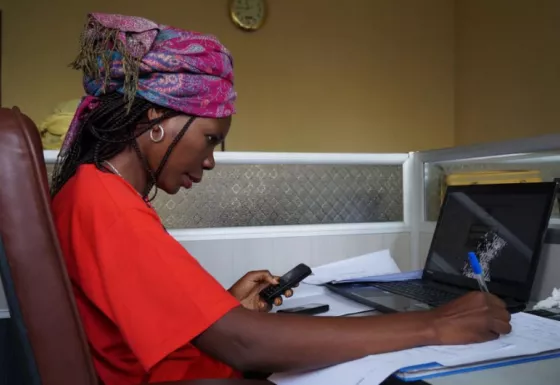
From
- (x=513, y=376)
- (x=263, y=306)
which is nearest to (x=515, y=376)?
(x=513, y=376)

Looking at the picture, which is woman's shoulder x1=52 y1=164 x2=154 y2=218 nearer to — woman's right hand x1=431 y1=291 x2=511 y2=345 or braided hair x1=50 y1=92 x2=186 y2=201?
braided hair x1=50 y1=92 x2=186 y2=201

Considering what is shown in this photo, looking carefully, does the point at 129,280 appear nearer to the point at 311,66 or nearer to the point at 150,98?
the point at 150,98

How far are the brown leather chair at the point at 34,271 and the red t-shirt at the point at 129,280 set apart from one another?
0.22 feet

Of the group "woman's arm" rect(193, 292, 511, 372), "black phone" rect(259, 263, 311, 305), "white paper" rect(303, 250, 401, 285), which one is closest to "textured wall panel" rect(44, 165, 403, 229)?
"white paper" rect(303, 250, 401, 285)

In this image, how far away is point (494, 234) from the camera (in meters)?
1.03

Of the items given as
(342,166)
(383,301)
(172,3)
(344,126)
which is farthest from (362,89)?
(383,301)

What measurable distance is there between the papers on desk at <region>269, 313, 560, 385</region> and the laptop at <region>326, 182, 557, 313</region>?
205mm

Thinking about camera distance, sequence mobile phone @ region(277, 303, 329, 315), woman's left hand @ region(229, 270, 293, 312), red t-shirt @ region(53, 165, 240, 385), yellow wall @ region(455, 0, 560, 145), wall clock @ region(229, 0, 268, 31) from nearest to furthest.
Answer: red t-shirt @ region(53, 165, 240, 385)
mobile phone @ region(277, 303, 329, 315)
woman's left hand @ region(229, 270, 293, 312)
yellow wall @ region(455, 0, 560, 145)
wall clock @ region(229, 0, 268, 31)

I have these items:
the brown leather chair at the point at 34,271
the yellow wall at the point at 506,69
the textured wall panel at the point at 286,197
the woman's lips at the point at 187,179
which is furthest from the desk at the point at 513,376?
the yellow wall at the point at 506,69

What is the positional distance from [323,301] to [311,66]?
106 inches

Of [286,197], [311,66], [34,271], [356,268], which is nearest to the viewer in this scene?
[34,271]

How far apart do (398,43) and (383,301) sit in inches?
120

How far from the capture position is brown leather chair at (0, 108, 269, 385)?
20.8 inches

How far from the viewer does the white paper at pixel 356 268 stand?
3.88 feet
